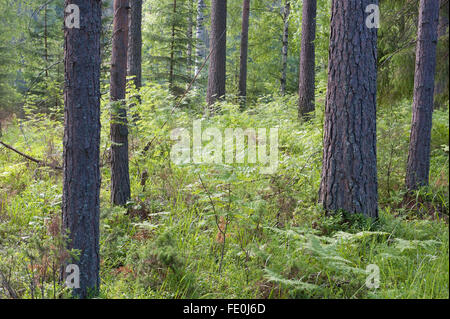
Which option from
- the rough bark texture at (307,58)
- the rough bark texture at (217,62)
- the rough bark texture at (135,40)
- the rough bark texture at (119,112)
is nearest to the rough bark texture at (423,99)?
the rough bark texture at (119,112)

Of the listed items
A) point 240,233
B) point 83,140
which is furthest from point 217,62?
point 83,140

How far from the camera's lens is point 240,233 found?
4504mm

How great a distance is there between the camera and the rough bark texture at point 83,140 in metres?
3.07

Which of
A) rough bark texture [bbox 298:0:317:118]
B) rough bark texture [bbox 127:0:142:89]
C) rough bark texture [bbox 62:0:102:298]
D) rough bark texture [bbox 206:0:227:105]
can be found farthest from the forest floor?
rough bark texture [bbox 206:0:227:105]

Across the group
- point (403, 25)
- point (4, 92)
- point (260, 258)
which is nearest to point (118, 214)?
point (260, 258)

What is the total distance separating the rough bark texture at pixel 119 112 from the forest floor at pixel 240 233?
0.28 meters

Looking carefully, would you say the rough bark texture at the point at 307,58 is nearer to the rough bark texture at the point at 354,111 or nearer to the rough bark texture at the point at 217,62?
the rough bark texture at the point at 217,62

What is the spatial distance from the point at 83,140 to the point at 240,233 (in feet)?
7.32

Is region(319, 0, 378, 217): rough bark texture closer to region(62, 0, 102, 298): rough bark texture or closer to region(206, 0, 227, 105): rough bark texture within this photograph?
region(62, 0, 102, 298): rough bark texture

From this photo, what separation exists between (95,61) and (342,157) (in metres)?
3.12

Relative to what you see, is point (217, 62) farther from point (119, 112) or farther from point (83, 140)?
point (83, 140)

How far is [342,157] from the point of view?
4660mm

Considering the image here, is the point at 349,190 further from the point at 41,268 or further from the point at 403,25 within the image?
the point at 403,25

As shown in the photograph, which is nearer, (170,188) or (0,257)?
(0,257)
